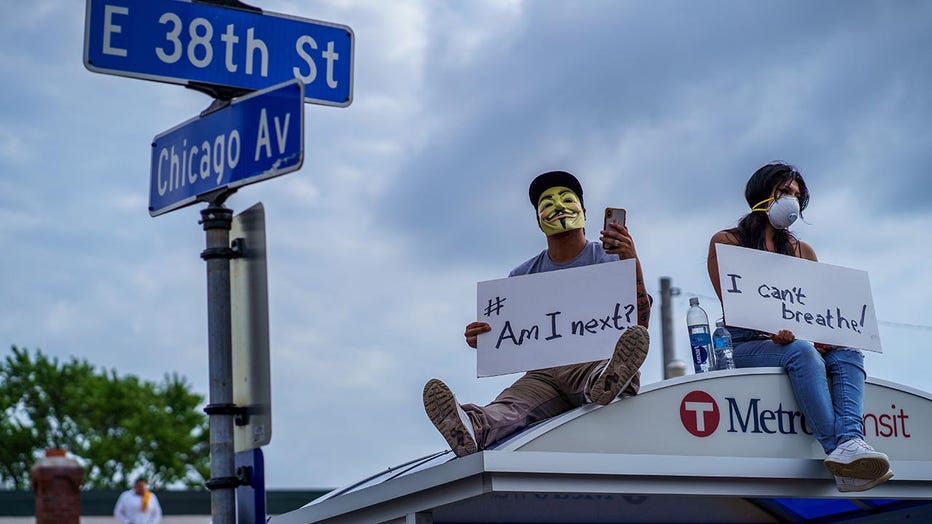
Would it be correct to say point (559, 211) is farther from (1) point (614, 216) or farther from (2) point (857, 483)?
(2) point (857, 483)

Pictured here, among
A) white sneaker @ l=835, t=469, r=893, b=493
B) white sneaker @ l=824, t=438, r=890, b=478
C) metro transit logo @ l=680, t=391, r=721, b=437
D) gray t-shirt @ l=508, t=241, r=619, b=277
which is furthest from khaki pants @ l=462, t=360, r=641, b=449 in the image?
white sneaker @ l=835, t=469, r=893, b=493

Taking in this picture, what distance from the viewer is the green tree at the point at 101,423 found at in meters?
57.3

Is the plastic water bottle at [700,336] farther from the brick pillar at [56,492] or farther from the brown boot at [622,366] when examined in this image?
the brick pillar at [56,492]

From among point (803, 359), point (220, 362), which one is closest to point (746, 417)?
point (803, 359)

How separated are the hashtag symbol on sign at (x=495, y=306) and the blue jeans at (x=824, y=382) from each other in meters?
1.41

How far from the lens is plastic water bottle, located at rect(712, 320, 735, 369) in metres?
7.55

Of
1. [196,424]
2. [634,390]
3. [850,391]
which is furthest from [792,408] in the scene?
[196,424]

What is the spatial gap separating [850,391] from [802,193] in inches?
50.2

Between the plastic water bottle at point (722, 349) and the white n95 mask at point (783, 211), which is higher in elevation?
the white n95 mask at point (783, 211)

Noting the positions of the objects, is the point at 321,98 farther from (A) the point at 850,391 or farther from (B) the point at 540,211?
(A) the point at 850,391

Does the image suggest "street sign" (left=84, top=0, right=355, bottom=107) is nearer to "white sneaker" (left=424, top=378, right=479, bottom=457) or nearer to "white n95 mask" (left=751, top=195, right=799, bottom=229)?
"white sneaker" (left=424, top=378, right=479, bottom=457)

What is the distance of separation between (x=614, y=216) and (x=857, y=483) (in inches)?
72.7

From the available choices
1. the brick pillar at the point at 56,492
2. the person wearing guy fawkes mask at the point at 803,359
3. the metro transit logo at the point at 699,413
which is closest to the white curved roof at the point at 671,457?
the metro transit logo at the point at 699,413

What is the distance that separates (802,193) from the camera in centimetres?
797
